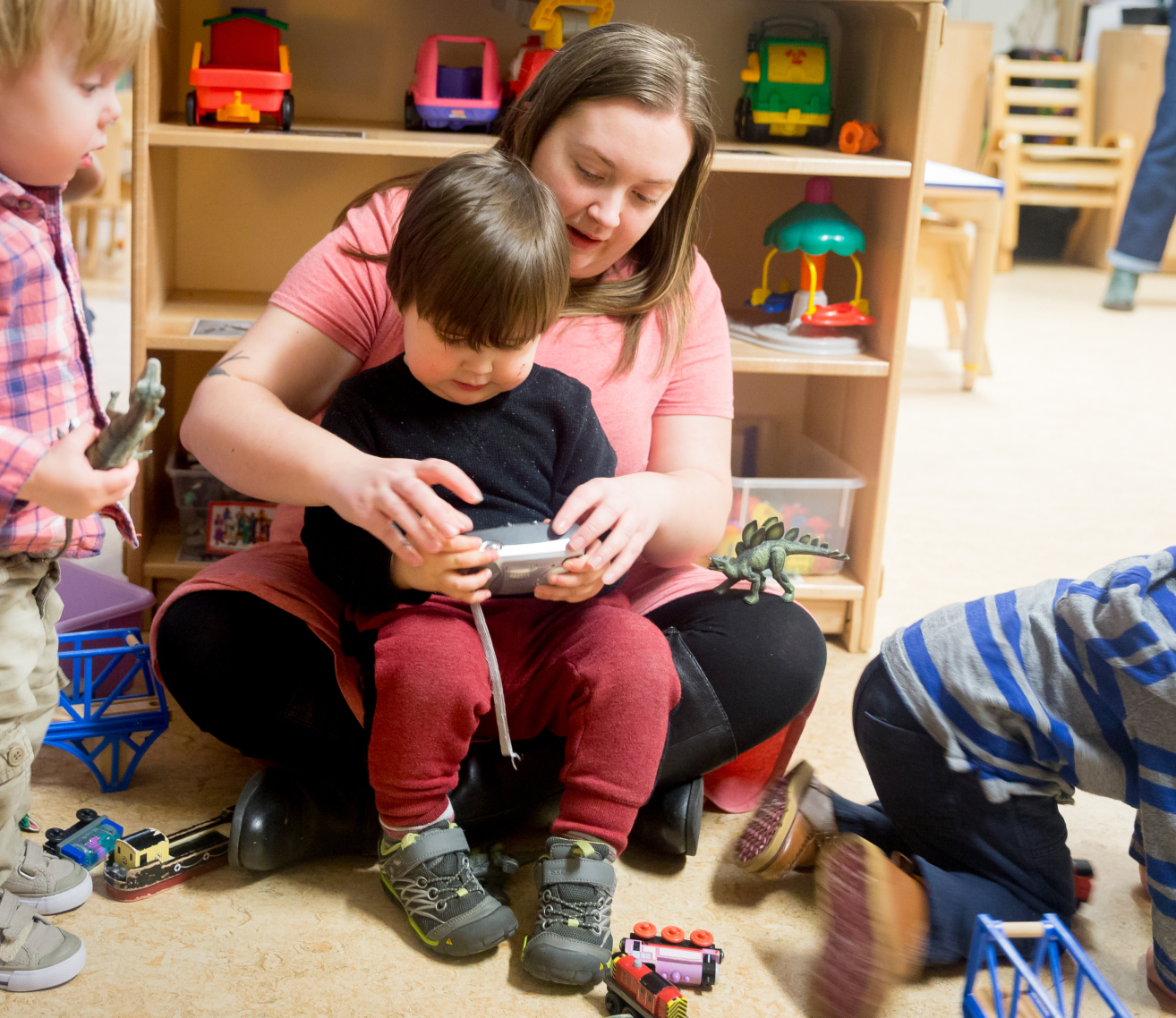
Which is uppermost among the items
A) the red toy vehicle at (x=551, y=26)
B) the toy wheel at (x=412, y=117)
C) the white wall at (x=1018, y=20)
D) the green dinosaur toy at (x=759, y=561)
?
the white wall at (x=1018, y=20)

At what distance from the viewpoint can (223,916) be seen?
3.52ft

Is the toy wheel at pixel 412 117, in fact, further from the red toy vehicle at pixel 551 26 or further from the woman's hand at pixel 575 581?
the woman's hand at pixel 575 581

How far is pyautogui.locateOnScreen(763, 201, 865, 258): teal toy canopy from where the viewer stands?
1696 millimetres

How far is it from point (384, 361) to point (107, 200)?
2.87m

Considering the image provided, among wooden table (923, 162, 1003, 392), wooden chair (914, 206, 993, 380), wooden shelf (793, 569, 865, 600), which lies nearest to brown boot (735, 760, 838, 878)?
wooden shelf (793, 569, 865, 600)

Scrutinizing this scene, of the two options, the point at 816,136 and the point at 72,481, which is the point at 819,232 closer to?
the point at 816,136

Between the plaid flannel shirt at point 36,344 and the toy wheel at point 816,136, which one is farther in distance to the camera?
the toy wheel at point 816,136

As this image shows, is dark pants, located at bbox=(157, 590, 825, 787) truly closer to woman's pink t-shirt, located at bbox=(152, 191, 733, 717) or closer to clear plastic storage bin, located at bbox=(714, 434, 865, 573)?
woman's pink t-shirt, located at bbox=(152, 191, 733, 717)

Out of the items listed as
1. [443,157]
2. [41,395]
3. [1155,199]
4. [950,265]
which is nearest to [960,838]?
[41,395]

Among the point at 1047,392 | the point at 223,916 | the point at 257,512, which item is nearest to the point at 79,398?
the point at 223,916

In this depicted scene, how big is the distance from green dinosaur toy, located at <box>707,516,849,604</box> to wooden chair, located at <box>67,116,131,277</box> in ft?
9.05

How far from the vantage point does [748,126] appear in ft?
5.92

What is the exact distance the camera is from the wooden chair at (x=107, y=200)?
3588mm

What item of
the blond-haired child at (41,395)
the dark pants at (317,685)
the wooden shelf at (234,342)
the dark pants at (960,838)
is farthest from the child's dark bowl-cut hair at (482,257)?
the wooden shelf at (234,342)
